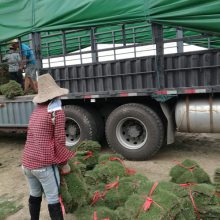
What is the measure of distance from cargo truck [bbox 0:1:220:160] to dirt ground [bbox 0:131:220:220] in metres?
0.37

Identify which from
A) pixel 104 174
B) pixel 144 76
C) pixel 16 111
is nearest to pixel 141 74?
pixel 144 76

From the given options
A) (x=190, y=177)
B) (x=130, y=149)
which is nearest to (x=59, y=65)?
(x=130, y=149)

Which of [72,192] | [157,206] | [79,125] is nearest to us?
[157,206]

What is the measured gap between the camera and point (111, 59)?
267 inches

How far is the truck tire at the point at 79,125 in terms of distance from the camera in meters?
6.75

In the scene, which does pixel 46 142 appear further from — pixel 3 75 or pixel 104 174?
pixel 3 75

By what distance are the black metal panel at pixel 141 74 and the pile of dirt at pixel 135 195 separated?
77.5 inches

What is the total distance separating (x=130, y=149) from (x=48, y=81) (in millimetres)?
3182

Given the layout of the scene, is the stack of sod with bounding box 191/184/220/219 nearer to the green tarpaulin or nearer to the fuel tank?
the fuel tank

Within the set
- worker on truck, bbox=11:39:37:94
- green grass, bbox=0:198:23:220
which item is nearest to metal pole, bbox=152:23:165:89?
green grass, bbox=0:198:23:220

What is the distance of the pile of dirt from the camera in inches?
116

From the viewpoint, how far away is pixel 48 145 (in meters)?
3.38

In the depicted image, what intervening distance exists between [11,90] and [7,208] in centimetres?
371

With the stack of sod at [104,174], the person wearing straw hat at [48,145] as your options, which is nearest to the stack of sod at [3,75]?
the stack of sod at [104,174]
